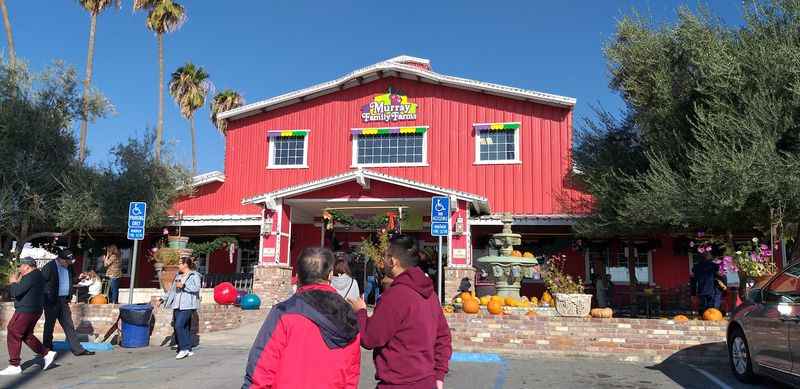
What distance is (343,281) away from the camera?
6930mm

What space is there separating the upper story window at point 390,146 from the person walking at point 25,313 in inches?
474

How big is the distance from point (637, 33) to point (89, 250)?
17.9 m

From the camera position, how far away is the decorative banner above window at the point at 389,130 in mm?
19062

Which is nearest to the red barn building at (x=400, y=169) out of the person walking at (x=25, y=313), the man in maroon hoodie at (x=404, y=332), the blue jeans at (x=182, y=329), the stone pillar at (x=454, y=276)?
the stone pillar at (x=454, y=276)

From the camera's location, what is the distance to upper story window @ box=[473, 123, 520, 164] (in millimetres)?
18406

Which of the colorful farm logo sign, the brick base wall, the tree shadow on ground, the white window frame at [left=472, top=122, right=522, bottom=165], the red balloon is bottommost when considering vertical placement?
the tree shadow on ground

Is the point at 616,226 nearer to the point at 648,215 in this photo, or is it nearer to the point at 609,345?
the point at 648,215

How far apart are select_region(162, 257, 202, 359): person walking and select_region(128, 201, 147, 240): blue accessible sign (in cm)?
252

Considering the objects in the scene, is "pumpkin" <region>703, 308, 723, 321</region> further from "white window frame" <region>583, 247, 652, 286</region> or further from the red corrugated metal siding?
the red corrugated metal siding

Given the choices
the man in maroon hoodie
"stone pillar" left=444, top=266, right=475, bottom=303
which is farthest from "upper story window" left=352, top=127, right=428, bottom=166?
the man in maroon hoodie

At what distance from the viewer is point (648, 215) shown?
12656 millimetres

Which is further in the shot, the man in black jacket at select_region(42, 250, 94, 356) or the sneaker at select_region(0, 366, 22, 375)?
the man in black jacket at select_region(42, 250, 94, 356)

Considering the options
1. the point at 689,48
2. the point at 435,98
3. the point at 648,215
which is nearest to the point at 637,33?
the point at 689,48

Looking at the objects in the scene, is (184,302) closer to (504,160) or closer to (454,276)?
(454,276)
